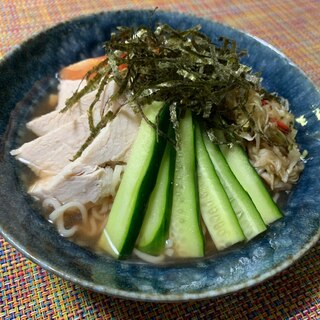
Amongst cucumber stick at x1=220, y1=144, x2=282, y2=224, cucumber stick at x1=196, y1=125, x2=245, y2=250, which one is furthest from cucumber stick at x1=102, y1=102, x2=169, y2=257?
cucumber stick at x1=220, y1=144, x2=282, y2=224

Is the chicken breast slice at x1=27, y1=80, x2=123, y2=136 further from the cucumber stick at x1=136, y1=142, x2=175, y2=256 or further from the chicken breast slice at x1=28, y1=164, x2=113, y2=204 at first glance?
the cucumber stick at x1=136, y1=142, x2=175, y2=256

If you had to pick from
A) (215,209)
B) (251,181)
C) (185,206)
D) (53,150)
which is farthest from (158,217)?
(53,150)

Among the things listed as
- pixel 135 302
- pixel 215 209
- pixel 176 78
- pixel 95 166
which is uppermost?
pixel 176 78

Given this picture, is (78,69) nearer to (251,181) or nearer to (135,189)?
(135,189)

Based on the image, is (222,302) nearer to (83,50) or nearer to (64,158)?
(64,158)

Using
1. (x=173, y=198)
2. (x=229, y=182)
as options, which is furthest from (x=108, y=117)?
(x=229, y=182)
